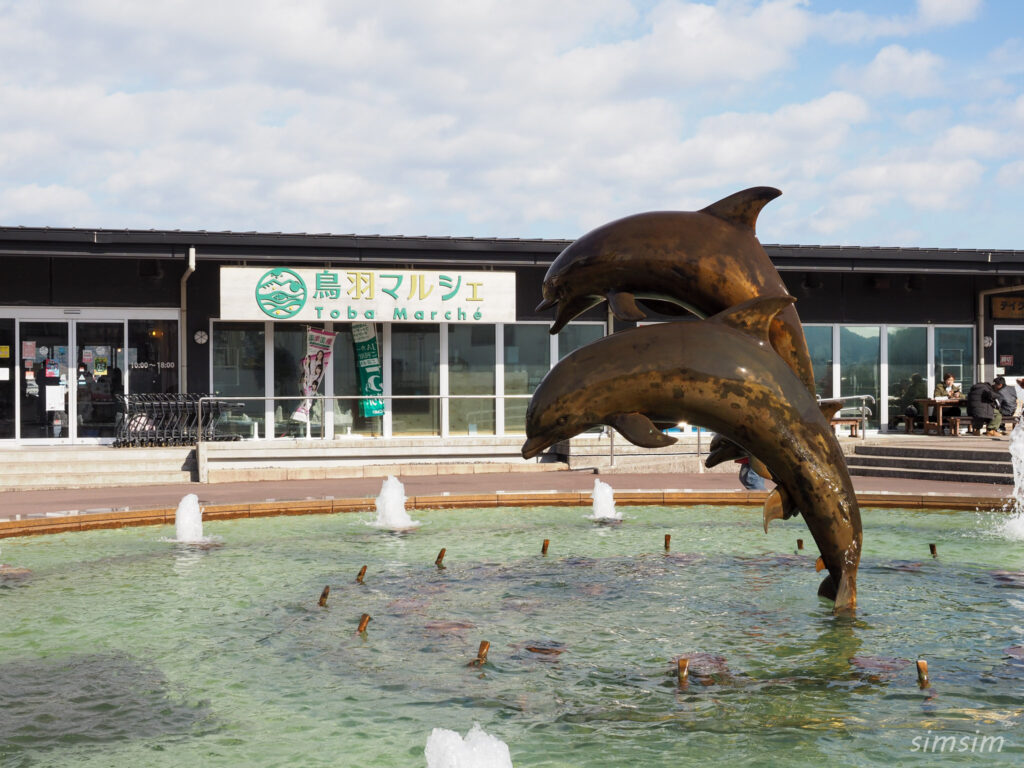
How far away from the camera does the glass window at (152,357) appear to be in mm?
21531

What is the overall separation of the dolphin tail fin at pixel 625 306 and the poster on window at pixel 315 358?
1672cm

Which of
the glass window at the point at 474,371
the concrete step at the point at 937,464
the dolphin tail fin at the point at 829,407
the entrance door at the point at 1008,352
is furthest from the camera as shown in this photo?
the entrance door at the point at 1008,352

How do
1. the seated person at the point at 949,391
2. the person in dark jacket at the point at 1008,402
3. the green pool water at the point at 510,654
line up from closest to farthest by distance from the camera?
the green pool water at the point at 510,654
the person in dark jacket at the point at 1008,402
the seated person at the point at 949,391

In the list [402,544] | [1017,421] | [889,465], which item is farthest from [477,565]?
[1017,421]

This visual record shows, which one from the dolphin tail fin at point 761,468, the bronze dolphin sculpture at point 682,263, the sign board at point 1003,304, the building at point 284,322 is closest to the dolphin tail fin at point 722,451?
the dolphin tail fin at point 761,468

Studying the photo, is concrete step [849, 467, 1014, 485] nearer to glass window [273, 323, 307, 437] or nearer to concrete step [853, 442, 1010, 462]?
concrete step [853, 442, 1010, 462]

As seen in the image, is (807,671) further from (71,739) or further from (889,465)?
(889,465)

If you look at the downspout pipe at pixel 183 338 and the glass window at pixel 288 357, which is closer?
the downspout pipe at pixel 183 338

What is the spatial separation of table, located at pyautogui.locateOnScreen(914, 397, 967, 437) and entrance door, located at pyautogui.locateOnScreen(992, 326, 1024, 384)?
2.92 metres

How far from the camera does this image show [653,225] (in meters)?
5.86

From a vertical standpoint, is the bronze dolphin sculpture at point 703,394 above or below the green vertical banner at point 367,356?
below

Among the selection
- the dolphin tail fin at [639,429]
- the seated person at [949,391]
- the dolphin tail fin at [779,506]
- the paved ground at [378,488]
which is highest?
the seated person at [949,391]

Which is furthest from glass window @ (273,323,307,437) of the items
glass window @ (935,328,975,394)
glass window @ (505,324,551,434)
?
glass window @ (935,328,975,394)

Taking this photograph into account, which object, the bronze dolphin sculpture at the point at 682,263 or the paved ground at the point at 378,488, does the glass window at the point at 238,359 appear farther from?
the bronze dolphin sculpture at the point at 682,263
